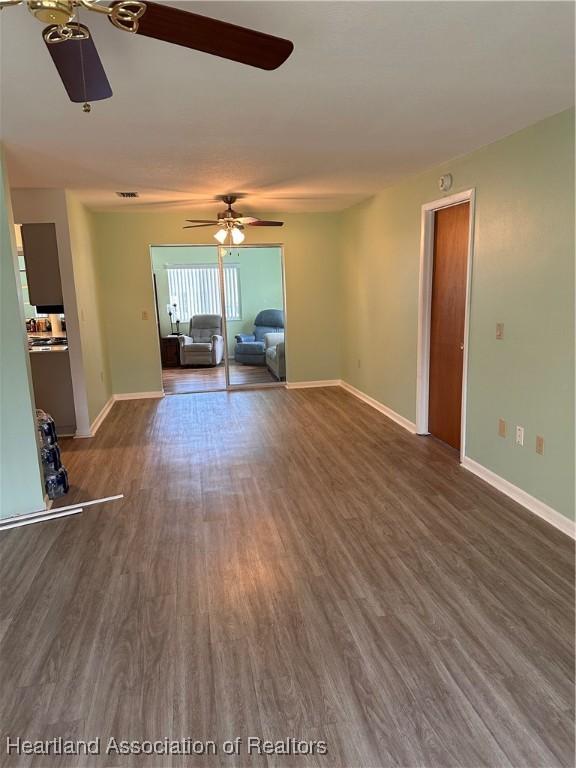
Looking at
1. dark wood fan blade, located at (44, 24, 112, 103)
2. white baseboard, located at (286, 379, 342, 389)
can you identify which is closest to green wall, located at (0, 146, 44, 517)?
dark wood fan blade, located at (44, 24, 112, 103)

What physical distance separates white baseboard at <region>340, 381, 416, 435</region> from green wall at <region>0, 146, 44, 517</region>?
3278 mm

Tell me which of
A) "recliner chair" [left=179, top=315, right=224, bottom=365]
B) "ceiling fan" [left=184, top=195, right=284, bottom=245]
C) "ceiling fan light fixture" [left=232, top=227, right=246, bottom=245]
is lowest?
"recliner chair" [left=179, top=315, right=224, bottom=365]

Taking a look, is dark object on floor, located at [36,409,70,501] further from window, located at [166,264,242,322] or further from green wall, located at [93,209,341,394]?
window, located at [166,264,242,322]

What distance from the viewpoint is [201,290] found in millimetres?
9578

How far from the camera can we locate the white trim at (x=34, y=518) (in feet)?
9.91

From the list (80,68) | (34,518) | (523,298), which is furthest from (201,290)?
(80,68)

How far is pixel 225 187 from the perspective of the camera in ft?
14.6

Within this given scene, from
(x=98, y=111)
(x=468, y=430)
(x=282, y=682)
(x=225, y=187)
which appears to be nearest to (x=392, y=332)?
(x=468, y=430)

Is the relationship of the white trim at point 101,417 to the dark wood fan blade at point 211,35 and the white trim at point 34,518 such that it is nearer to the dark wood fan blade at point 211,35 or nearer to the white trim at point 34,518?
the white trim at point 34,518

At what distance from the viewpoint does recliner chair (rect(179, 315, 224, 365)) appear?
8.54 metres

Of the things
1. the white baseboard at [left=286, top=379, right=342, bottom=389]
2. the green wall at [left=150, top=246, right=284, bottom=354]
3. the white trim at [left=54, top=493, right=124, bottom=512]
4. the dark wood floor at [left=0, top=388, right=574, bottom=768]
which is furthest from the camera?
the green wall at [left=150, top=246, right=284, bottom=354]

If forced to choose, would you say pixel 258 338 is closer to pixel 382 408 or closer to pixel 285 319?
pixel 285 319

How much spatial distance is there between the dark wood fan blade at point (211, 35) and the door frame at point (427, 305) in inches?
99.6

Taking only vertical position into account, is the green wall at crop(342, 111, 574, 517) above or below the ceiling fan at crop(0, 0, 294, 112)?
below
